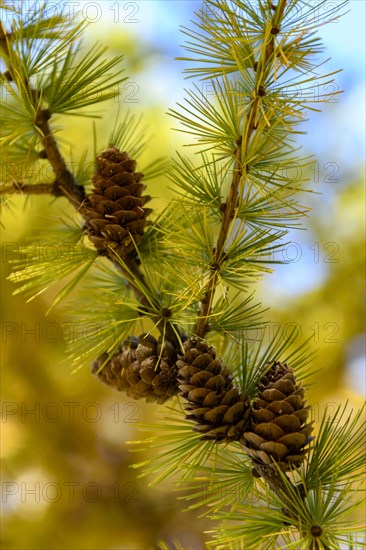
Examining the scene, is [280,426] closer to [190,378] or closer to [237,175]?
[190,378]

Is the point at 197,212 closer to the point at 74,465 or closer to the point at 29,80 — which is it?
the point at 29,80

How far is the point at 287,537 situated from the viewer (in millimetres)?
510

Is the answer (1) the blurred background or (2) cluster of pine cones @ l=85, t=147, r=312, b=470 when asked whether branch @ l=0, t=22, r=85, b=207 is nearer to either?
(2) cluster of pine cones @ l=85, t=147, r=312, b=470

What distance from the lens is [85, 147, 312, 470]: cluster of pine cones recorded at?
51 centimetres

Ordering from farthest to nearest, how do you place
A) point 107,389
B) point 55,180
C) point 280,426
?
point 107,389
point 55,180
point 280,426

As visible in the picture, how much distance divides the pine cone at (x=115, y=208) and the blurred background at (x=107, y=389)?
0.59 m

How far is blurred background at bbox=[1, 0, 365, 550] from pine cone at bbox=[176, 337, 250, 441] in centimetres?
62

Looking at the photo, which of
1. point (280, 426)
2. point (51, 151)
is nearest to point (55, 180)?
point (51, 151)

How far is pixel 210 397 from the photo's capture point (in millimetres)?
519

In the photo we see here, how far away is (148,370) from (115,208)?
13 centimetres

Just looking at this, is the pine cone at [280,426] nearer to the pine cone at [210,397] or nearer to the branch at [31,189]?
the pine cone at [210,397]

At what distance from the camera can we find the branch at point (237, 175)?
50cm

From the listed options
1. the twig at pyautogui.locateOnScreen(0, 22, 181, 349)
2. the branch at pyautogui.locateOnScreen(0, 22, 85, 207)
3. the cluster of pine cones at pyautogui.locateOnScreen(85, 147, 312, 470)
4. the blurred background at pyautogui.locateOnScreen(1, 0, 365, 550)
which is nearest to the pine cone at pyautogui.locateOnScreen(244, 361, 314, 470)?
the cluster of pine cones at pyautogui.locateOnScreen(85, 147, 312, 470)

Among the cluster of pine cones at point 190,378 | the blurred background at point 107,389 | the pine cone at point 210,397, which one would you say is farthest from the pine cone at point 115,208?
the blurred background at point 107,389
